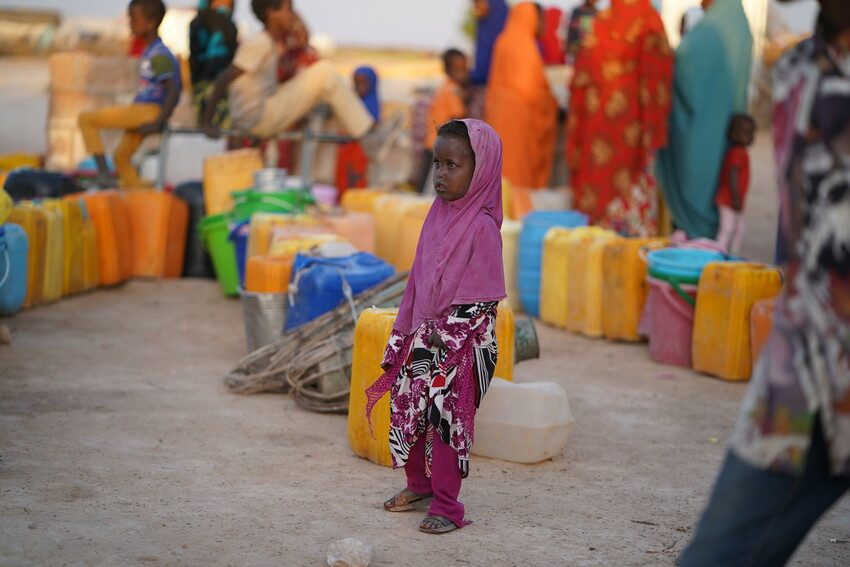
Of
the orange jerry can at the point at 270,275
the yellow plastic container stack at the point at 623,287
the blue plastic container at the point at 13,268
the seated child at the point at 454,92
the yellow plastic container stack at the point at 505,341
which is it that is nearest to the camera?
the yellow plastic container stack at the point at 505,341

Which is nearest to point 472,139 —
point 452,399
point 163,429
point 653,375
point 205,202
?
point 452,399

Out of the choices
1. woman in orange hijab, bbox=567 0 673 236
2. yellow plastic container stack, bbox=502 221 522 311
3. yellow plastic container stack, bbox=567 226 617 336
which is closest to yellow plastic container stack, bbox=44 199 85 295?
yellow plastic container stack, bbox=502 221 522 311

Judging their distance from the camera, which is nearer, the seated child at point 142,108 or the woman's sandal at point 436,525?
the woman's sandal at point 436,525

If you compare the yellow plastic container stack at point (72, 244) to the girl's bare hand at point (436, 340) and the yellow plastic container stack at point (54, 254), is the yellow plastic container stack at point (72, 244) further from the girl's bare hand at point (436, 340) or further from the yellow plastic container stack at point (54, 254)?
the girl's bare hand at point (436, 340)

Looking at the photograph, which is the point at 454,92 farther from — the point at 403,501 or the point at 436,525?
the point at 436,525

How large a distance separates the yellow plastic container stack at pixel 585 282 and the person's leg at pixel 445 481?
356 cm

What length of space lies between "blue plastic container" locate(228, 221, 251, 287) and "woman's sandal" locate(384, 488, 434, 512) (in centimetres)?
392

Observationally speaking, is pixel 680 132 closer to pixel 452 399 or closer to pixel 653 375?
pixel 653 375

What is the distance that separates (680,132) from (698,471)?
16.7 ft

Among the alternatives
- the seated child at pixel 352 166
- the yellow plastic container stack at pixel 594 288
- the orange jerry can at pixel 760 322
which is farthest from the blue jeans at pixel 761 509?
the seated child at pixel 352 166

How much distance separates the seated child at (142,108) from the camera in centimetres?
926

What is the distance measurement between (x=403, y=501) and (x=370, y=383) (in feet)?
2.15

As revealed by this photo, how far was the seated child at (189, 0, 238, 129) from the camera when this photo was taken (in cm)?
1012

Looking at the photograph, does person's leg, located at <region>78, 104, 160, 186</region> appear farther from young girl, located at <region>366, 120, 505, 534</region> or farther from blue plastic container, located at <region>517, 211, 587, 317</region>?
young girl, located at <region>366, 120, 505, 534</region>
